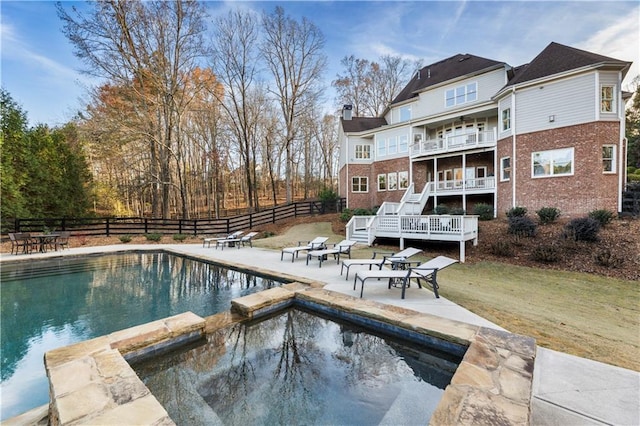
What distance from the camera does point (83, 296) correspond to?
6707 millimetres

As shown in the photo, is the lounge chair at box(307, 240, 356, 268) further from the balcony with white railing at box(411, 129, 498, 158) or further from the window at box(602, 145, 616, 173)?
the window at box(602, 145, 616, 173)

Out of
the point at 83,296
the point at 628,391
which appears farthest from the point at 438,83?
the point at 83,296

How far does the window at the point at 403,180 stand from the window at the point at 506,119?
639 cm

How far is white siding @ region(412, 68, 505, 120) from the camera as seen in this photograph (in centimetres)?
1641

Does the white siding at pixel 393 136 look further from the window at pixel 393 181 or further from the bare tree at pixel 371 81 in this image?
the bare tree at pixel 371 81

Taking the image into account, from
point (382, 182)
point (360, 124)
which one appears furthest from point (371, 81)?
point (382, 182)

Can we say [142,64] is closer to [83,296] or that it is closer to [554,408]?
[83,296]

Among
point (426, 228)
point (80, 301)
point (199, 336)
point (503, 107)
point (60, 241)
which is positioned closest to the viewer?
point (199, 336)

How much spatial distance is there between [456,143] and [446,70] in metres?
6.35

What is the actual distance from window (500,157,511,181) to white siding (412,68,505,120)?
13.6 feet

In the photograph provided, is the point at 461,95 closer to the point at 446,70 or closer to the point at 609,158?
the point at 446,70

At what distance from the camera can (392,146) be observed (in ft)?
67.5

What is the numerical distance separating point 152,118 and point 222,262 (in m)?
15.9

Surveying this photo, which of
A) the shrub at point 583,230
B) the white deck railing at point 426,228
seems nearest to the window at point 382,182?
the white deck railing at point 426,228
